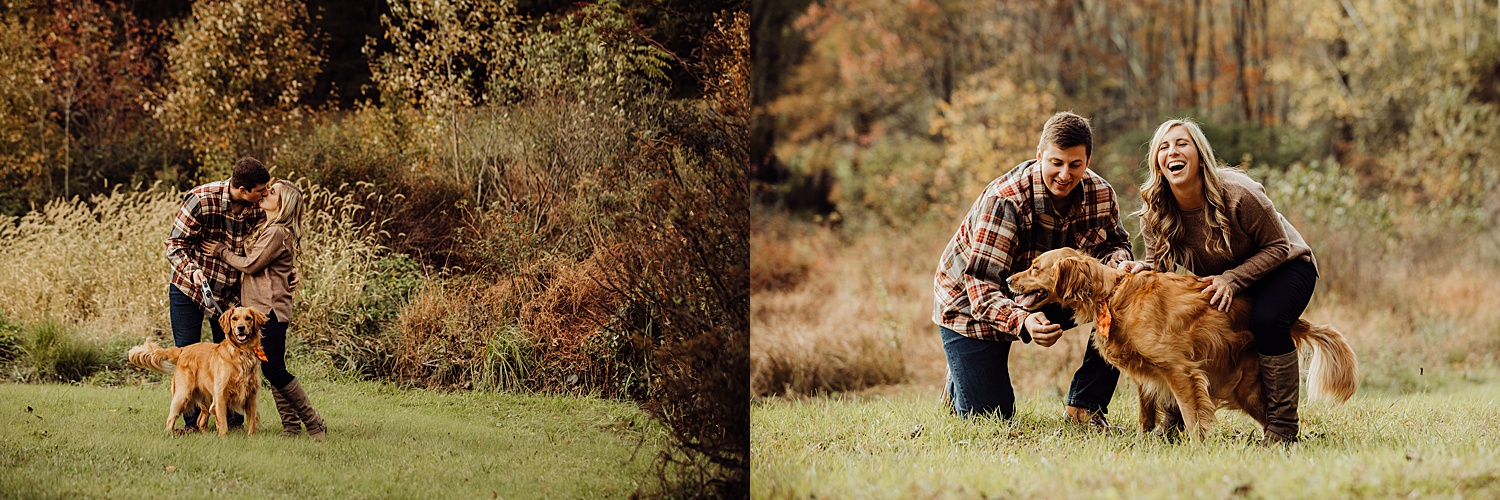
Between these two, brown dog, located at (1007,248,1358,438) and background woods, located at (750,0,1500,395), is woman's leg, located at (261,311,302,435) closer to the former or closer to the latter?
brown dog, located at (1007,248,1358,438)

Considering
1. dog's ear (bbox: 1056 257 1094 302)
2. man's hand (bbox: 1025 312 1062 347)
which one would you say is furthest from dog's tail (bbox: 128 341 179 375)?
dog's ear (bbox: 1056 257 1094 302)

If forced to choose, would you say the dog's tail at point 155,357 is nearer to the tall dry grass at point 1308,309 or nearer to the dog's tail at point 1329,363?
the tall dry grass at point 1308,309

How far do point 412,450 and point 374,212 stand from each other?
1424 millimetres

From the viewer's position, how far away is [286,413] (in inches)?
171

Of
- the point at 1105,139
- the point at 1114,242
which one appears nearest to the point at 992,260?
the point at 1114,242

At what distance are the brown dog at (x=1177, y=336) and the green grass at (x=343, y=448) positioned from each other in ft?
6.25

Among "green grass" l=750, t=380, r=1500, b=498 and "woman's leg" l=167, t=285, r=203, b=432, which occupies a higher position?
"woman's leg" l=167, t=285, r=203, b=432

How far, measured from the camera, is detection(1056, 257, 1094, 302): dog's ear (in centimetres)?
402

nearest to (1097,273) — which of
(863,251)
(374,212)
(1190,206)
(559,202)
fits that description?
(1190,206)

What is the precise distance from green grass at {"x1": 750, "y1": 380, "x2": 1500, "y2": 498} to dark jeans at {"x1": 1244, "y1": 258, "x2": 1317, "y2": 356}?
406 millimetres

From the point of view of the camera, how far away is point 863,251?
43.2 ft

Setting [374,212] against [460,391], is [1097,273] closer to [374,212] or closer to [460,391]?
[460,391]

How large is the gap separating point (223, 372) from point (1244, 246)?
4.24 m

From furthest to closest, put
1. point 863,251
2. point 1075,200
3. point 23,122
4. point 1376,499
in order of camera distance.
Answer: point 863,251 < point 23,122 < point 1075,200 < point 1376,499
